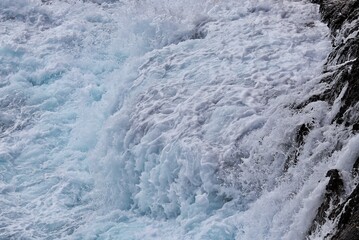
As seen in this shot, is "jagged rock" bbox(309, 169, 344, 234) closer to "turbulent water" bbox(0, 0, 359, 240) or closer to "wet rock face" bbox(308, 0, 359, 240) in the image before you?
"wet rock face" bbox(308, 0, 359, 240)

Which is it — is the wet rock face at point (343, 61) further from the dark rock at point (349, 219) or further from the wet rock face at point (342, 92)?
the dark rock at point (349, 219)

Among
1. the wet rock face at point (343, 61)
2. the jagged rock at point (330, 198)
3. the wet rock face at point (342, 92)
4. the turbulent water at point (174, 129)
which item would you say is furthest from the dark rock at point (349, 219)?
the wet rock face at point (343, 61)

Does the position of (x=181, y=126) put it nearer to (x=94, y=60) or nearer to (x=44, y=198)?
(x=44, y=198)

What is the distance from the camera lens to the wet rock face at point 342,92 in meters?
4.40

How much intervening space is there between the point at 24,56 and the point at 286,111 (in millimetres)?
8441

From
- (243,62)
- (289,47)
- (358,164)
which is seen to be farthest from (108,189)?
(358,164)

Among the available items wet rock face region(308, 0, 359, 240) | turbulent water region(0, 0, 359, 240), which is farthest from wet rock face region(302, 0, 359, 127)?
turbulent water region(0, 0, 359, 240)

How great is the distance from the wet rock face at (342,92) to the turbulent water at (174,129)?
165 millimetres

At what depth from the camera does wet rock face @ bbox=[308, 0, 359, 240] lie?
4398 mm

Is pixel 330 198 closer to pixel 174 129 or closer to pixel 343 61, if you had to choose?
pixel 343 61

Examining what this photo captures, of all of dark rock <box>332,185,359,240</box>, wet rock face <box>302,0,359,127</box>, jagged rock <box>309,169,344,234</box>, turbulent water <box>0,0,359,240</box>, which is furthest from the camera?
turbulent water <box>0,0,359,240</box>

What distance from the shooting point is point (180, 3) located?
1269 centimetres

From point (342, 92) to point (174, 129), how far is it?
284cm

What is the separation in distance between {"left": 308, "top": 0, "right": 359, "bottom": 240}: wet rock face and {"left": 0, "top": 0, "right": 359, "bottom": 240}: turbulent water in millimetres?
165
